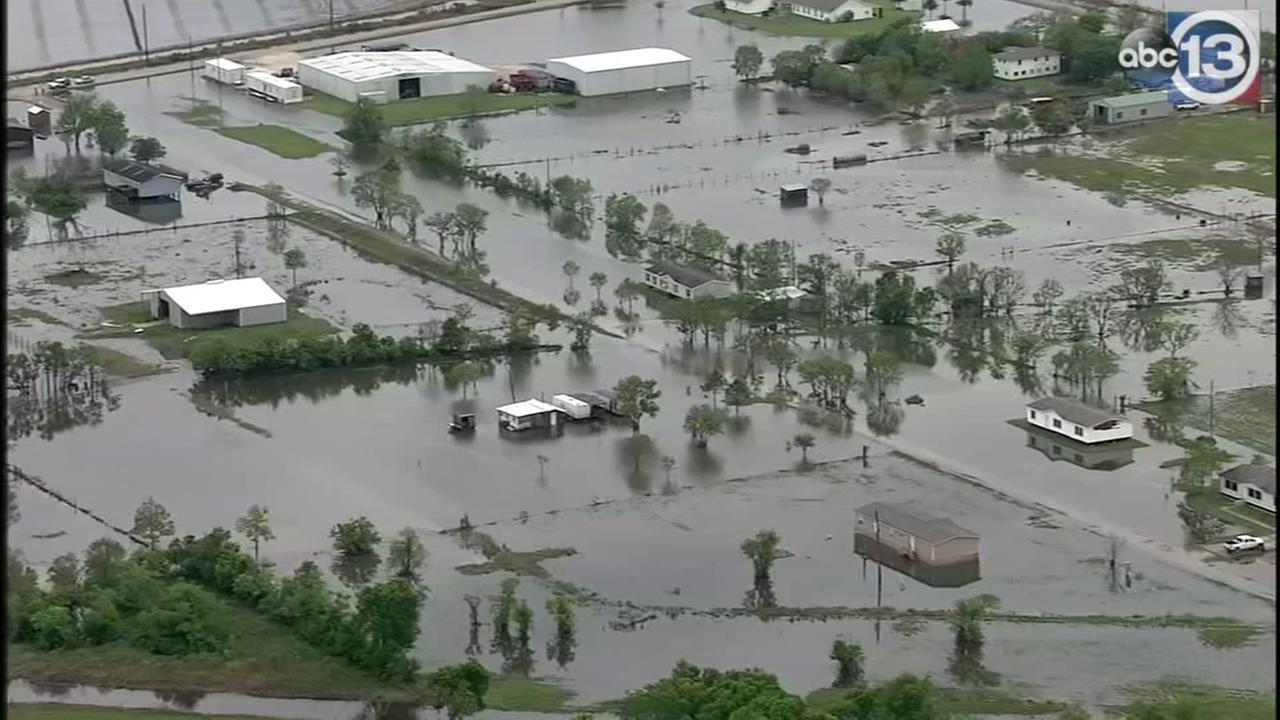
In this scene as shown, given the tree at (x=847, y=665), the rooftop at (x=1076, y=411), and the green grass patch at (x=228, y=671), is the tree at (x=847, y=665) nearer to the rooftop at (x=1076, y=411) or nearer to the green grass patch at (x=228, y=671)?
the green grass patch at (x=228, y=671)

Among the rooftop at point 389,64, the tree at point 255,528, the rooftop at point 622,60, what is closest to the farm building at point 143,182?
the rooftop at point 389,64

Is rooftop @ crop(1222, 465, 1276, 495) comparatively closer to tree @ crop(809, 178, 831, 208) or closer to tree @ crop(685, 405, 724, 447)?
tree @ crop(685, 405, 724, 447)

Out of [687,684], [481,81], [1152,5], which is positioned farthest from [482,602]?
[1152,5]

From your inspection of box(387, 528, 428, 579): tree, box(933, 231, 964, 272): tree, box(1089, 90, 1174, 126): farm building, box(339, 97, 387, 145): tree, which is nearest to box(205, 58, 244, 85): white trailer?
box(339, 97, 387, 145): tree

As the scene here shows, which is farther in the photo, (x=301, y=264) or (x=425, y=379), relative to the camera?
(x=301, y=264)

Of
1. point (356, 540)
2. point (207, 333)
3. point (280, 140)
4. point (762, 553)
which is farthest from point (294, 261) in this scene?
point (762, 553)

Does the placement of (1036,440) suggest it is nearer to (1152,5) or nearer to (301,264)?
(301,264)
